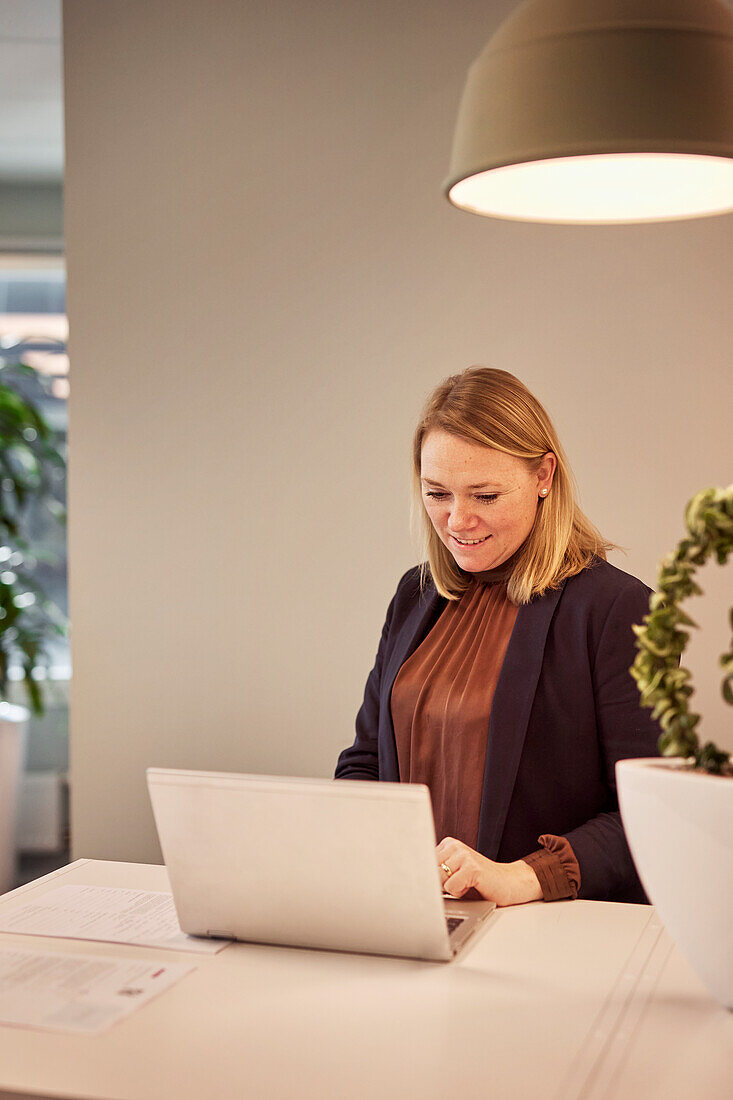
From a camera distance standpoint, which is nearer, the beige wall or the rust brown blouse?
the rust brown blouse

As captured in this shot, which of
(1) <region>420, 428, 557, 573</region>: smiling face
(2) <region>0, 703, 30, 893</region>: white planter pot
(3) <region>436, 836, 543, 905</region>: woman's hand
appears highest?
(1) <region>420, 428, 557, 573</region>: smiling face


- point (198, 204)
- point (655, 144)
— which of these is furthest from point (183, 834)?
point (198, 204)

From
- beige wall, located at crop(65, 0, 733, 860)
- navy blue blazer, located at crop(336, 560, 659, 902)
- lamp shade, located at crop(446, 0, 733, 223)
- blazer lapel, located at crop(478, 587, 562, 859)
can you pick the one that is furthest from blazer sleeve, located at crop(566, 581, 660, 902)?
beige wall, located at crop(65, 0, 733, 860)

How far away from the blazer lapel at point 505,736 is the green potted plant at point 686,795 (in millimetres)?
724

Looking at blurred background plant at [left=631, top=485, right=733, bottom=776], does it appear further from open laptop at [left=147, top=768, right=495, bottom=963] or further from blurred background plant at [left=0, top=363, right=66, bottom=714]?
blurred background plant at [left=0, top=363, right=66, bottom=714]

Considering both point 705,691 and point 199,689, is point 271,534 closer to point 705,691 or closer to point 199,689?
point 199,689

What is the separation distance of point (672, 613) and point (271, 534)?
7.33 ft

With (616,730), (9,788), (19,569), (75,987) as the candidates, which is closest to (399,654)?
(616,730)

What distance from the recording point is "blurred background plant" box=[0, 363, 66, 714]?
14.4 feet

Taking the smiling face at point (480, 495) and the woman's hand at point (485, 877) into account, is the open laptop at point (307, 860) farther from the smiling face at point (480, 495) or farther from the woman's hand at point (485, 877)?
the smiling face at point (480, 495)

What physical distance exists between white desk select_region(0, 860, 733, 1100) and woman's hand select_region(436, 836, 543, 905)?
128mm

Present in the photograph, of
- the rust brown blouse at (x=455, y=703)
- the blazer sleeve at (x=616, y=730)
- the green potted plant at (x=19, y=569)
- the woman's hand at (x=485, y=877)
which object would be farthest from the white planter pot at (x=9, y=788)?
the woman's hand at (x=485, y=877)

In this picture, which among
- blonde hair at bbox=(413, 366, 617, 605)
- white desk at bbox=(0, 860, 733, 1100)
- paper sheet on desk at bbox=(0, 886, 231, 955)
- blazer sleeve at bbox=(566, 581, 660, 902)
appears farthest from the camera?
blonde hair at bbox=(413, 366, 617, 605)

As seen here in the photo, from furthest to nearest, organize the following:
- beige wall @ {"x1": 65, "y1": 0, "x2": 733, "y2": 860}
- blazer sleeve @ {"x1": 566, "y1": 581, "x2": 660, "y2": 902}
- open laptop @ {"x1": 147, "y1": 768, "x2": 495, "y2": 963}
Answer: beige wall @ {"x1": 65, "y1": 0, "x2": 733, "y2": 860} → blazer sleeve @ {"x1": 566, "y1": 581, "x2": 660, "y2": 902} → open laptop @ {"x1": 147, "y1": 768, "x2": 495, "y2": 963}
